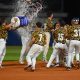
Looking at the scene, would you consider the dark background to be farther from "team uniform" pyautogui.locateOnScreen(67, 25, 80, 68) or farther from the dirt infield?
"team uniform" pyautogui.locateOnScreen(67, 25, 80, 68)

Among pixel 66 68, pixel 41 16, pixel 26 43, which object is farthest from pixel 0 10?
pixel 66 68

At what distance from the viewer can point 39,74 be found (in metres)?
15.0

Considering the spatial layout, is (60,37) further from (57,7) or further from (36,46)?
(57,7)

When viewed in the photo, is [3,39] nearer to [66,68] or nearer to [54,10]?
[66,68]

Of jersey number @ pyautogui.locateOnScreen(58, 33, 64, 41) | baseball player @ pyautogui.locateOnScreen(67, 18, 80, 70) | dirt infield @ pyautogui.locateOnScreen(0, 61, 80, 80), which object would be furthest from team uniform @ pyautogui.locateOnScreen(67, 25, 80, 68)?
dirt infield @ pyautogui.locateOnScreen(0, 61, 80, 80)

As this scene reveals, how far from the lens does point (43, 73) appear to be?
15.3 metres

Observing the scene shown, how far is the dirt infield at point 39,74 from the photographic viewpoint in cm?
1395

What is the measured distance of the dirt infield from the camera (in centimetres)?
1395

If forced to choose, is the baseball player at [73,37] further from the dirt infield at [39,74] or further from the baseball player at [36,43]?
the baseball player at [36,43]

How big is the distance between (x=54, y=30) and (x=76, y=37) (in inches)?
40.5

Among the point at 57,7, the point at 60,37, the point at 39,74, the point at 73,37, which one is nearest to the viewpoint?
the point at 39,74

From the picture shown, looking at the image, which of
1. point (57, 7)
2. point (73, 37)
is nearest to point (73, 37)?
point (73, 37)

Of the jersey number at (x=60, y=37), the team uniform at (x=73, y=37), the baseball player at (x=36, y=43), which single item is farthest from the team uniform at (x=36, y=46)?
the team uniform at (x=73, y=37)

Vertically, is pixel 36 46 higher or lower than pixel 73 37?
lower
